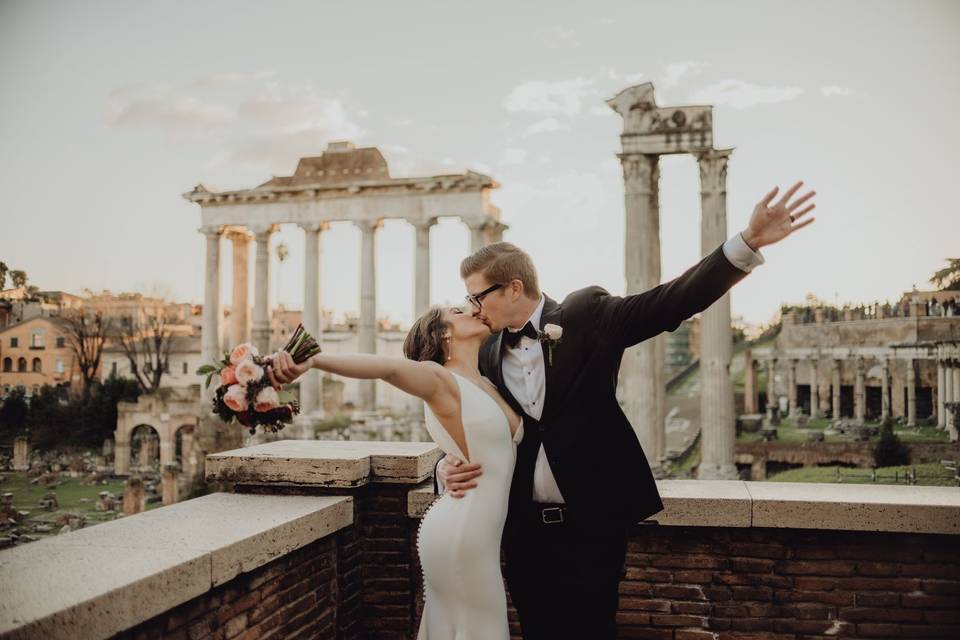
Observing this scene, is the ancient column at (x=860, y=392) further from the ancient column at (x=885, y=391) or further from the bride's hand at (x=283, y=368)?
the bride's hand at (x=283, y=368)

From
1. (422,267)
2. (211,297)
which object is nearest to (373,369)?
(422,267)

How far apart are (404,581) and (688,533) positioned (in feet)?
6.32

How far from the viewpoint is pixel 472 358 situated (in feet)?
13.5

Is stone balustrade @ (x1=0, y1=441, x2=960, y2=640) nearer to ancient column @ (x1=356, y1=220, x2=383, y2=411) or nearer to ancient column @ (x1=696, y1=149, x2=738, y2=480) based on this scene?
ancient column @ (x1=696, y1=149, x2=738, y2=480)

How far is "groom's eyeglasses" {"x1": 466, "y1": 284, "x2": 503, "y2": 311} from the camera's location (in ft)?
13.2

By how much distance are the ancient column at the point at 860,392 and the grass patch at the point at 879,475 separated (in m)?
16.2

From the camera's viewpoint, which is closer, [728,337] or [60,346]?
[728,337]

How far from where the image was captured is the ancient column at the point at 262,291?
4128 centimetres

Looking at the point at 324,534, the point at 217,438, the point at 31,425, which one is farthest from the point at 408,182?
the point at 324,534

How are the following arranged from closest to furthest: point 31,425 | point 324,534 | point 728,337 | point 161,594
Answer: point 161,594 → point 324,534 → point 728,337 → point 31,425

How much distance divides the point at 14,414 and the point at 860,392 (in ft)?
164

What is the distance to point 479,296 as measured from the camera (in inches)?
159

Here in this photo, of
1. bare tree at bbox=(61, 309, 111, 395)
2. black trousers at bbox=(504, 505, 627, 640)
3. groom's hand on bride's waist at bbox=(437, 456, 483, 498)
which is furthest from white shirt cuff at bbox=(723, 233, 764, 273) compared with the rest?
bare tree at bbox=(61, 309, 111, 395)

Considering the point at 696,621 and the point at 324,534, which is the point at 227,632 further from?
the point at 696,621
